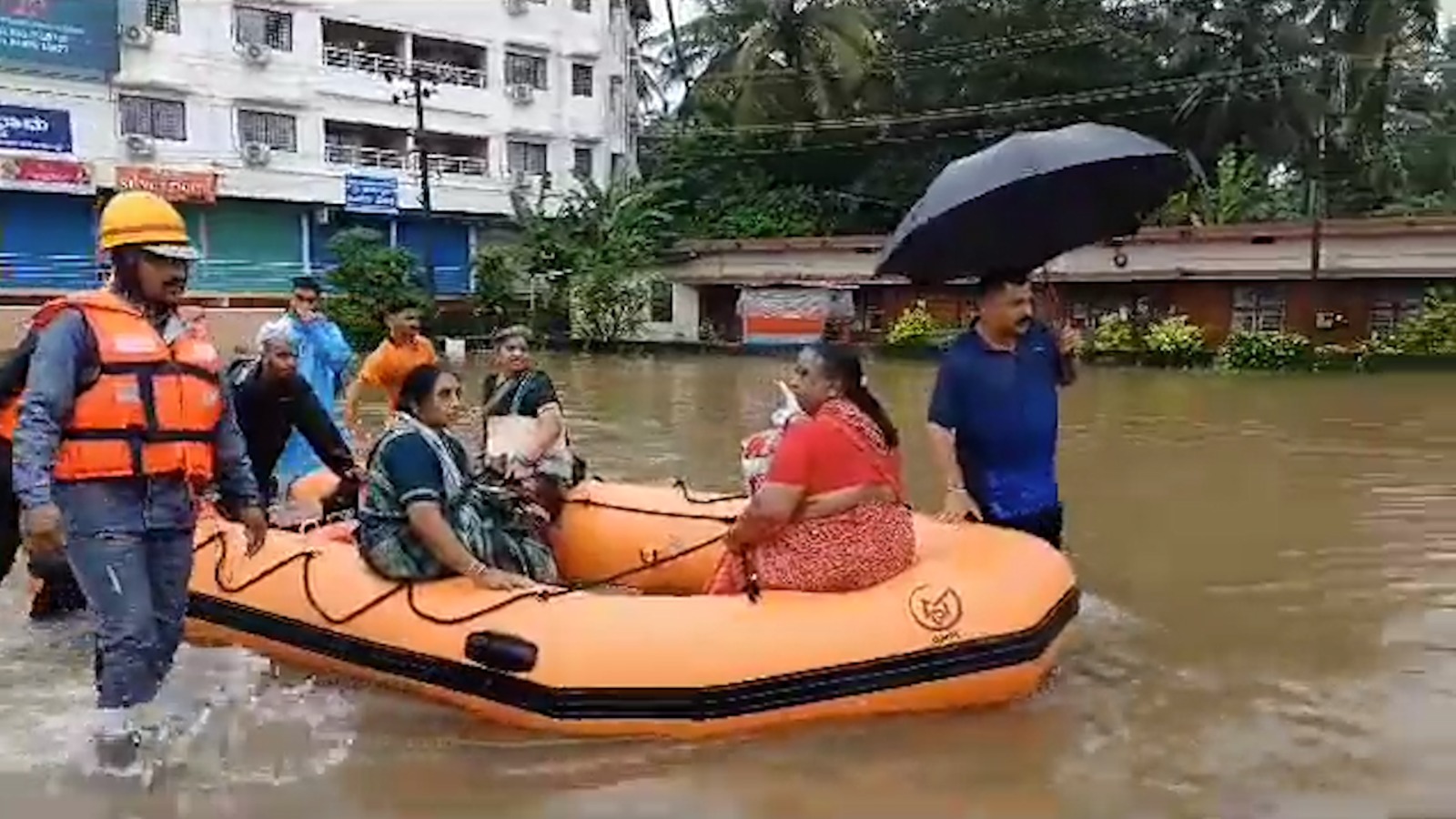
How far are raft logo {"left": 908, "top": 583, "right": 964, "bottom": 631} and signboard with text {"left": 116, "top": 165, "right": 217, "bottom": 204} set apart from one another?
25.8m

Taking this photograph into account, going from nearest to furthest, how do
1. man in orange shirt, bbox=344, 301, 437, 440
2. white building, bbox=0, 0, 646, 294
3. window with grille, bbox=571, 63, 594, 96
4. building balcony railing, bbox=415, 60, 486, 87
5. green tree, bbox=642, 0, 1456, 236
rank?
1. man in orange shirt, bbox=344, 301, 437, 440
2. white building, bbox=0, 0, 646, 294
3. green tree, bbox=642, 0, 1456, 236
4. building balcony railing, bbox=415, 60, 486, 87
5. window with grille, bbox=571, 63, 594, 96

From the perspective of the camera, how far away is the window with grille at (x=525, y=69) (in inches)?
1347

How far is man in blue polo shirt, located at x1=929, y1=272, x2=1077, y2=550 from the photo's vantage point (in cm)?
496

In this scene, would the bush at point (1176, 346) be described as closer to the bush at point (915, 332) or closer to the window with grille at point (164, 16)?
the bush at point (915, 332)

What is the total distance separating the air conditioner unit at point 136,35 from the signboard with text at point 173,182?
222 centimetres

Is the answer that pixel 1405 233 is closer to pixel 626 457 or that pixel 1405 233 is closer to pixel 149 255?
pixel 626 457

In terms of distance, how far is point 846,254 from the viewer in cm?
2695

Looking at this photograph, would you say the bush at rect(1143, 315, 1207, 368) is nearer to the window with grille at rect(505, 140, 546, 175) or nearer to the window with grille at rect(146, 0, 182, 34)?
the window with grille at rect(505, 140, 546, 175)

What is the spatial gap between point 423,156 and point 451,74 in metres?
4.73

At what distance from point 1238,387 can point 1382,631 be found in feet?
41.1

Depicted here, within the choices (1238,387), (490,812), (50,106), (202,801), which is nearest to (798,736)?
(490,812)

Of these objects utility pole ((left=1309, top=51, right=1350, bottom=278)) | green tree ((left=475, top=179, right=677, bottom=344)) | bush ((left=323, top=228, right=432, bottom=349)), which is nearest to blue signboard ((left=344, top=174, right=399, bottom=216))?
green tree ((left=475, top=179, right=677, bottom=344))

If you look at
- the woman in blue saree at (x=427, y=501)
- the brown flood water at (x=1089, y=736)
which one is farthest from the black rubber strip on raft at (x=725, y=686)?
the woman in blue saree at (x=427, y=501)

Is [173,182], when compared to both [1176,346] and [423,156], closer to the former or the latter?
[423,156]
